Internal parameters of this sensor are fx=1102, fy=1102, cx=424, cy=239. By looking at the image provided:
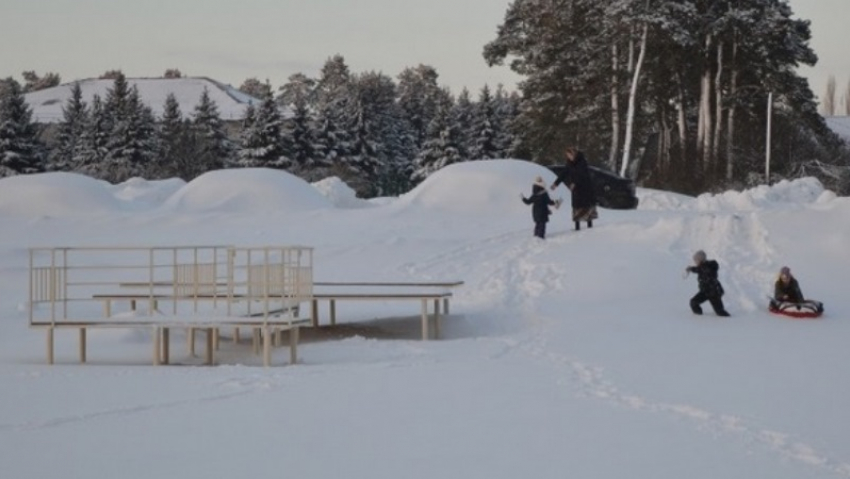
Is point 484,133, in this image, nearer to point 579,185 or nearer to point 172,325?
point 579,185

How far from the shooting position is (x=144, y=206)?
32094 mm

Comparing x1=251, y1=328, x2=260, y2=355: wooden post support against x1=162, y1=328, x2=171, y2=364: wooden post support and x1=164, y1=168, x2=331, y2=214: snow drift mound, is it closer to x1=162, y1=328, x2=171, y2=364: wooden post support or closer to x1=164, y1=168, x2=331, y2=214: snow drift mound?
x1=162, y1=328, x2=171, y2=364: wooden post support

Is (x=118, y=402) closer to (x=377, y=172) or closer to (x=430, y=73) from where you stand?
(x=377, y=172)

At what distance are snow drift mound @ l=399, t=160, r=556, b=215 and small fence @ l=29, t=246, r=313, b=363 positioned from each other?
571cm

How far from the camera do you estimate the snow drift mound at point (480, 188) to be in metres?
27.4

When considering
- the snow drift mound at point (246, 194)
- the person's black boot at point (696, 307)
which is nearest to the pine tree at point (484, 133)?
the snow drift mound at point (246, 194)

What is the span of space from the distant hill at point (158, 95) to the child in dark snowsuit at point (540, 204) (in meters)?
67.6

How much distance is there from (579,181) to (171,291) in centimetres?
839

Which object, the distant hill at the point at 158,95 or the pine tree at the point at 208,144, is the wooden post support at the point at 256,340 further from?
the distant hill at the point at 158,95

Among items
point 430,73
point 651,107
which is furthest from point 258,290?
point 430,73

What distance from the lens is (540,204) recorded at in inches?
846

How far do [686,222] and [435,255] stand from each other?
4881mm

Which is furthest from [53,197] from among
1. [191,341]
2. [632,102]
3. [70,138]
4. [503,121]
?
[503,121]

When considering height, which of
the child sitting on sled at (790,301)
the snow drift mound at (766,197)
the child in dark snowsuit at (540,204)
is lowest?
the child sitting on sled at (790,301)
